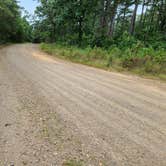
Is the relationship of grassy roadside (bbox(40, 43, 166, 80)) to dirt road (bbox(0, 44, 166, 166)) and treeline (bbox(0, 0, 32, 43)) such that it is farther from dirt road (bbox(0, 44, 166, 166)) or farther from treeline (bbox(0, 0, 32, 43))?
treeline (bbox(0, 0, 32, 43))

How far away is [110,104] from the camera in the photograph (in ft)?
16.4

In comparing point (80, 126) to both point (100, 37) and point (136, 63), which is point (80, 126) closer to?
point (136, 63)

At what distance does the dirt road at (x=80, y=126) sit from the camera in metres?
2.76

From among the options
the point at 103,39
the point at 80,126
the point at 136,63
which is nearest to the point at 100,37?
the point at 103,39

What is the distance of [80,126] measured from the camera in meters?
3.70

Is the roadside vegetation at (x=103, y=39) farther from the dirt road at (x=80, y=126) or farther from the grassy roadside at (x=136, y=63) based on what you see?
the dirt road at (x=80, y=126)

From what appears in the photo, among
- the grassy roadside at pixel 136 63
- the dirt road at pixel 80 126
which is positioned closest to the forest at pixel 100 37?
the grassy roadside at pixel 136 63

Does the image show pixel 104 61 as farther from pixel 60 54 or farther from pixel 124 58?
pixel 60 54

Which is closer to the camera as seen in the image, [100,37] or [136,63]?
[136,63]

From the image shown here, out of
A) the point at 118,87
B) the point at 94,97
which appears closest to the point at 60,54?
the point at 118,87

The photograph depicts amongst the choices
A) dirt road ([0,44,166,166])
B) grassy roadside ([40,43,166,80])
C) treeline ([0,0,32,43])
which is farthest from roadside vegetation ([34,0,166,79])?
dirt road ([0,44,166,166])

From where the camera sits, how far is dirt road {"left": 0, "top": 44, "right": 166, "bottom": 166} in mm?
2764

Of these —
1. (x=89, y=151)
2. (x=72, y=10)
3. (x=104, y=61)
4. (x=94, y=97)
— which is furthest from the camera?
(x=72, y=10)

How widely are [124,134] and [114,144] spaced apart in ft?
1.36
